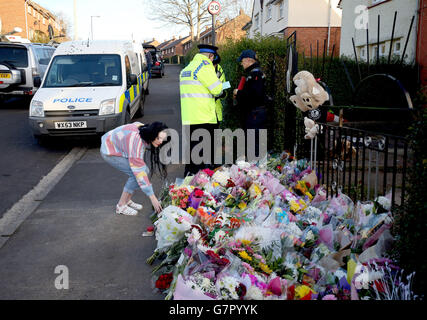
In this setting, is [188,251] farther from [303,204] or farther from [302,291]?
[303,204]

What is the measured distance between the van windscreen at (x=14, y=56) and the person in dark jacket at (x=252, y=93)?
35.1 ft

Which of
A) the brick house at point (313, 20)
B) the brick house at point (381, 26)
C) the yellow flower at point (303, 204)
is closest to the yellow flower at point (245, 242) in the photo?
the yellow flower at point (303, 204)

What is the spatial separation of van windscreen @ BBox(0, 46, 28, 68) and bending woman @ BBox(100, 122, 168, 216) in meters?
11.3

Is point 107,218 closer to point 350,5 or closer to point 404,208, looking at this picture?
point 404,208

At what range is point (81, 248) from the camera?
4.10 meters

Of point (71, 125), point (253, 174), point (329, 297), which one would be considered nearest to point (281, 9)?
point (71, 125)

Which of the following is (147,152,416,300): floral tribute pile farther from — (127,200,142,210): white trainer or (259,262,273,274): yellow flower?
(127,200,142,210): white trainer

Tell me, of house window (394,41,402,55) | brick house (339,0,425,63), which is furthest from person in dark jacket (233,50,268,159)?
house window (394,41,402,55)

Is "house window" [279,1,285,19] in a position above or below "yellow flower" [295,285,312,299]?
above

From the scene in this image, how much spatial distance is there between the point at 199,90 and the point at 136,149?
1849mm

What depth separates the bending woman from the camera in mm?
4367

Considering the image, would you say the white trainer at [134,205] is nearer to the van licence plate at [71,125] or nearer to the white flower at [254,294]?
the white flower at [254,294]

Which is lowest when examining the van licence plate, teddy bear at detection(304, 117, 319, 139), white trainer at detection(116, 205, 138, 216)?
white trainer at detection(116, 205, 138, 216)

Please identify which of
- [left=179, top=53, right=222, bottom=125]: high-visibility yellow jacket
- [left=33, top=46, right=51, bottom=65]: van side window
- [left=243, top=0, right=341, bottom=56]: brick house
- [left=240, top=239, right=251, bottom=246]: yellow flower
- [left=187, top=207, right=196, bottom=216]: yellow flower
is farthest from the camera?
[left=243, top=0, right=341, bottom=56]: brick house
